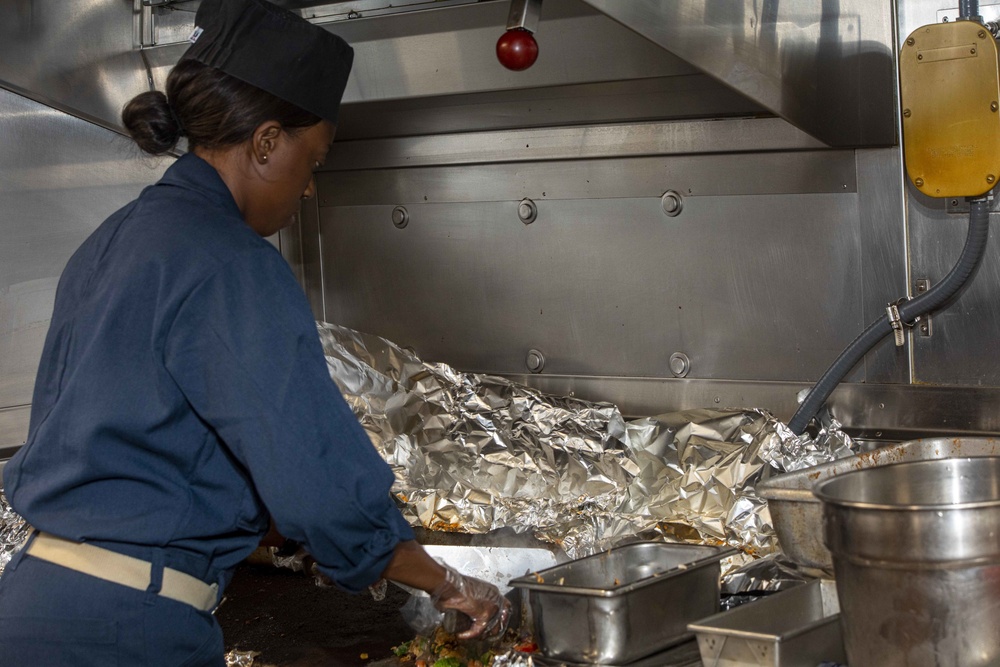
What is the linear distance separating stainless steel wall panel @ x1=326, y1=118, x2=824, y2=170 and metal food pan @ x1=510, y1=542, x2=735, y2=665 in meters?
0.82

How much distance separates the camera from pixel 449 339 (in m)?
2.15

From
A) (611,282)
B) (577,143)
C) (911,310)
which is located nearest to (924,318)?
(911,310)

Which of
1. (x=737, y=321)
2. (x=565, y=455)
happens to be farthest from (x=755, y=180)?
(x=565, y=455)

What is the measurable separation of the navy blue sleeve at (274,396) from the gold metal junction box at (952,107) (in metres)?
1.10

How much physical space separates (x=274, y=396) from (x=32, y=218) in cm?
132

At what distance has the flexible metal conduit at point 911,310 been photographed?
153 centimetres

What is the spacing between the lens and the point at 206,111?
101 centimetres

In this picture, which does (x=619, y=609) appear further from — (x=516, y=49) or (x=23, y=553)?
(x=516, y=49)

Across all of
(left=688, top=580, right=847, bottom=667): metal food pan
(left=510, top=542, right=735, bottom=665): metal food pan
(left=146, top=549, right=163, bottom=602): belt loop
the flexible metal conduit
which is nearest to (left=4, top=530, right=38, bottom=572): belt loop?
(left=146, top=549, right=163, bottom=602): belt loop

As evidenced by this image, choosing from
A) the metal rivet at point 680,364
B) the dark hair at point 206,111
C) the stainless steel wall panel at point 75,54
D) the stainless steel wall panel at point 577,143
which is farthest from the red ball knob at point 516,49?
the stainless steel wall panel at point 75,54

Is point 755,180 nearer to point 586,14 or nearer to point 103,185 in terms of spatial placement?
point 586,14

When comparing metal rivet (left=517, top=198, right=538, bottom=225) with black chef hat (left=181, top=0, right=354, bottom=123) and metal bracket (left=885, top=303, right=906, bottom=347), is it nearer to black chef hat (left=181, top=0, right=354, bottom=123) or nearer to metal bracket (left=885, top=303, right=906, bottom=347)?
metal bracket (left=885, top=303, right=906, bottom=347)

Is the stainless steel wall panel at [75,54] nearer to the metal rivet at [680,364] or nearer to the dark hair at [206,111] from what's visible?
the dark hair at [206,111]

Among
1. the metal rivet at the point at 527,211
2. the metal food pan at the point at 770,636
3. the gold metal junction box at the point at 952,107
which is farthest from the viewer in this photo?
the metal rivet at the point at 527,211
